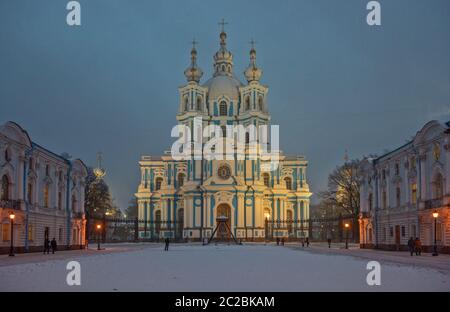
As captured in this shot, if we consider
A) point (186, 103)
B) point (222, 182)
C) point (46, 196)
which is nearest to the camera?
point (46, 196)

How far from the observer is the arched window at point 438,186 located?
37753 mm

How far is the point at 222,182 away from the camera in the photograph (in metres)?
83.2

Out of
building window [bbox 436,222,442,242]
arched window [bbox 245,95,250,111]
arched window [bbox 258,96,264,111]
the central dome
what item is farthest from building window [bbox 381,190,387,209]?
the central dome

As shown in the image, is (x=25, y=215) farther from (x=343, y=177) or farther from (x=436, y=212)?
(x=343, y=177)

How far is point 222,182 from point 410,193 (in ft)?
140

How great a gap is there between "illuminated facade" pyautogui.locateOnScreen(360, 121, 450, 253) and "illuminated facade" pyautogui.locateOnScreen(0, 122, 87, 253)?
25.2 m

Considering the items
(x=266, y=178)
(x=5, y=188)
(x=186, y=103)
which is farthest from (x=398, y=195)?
(x=186, y=103)

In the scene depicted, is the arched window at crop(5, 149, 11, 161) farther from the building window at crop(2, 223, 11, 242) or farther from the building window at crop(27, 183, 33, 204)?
the building window at crop(27, 183, 33, 204)

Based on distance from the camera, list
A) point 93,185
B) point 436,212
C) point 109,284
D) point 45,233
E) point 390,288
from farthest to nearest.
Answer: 1. point 93,185
2. point 45,233
3. point 436,212
4. point 109,284
5. point 390,288

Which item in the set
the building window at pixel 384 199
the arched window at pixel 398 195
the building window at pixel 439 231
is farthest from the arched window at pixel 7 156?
the building window at pixel 384 199

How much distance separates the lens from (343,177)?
250 ft

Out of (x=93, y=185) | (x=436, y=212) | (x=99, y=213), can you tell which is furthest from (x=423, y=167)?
(x=99, y=213)

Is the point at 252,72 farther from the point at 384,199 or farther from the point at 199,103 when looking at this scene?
the point at 384,199
